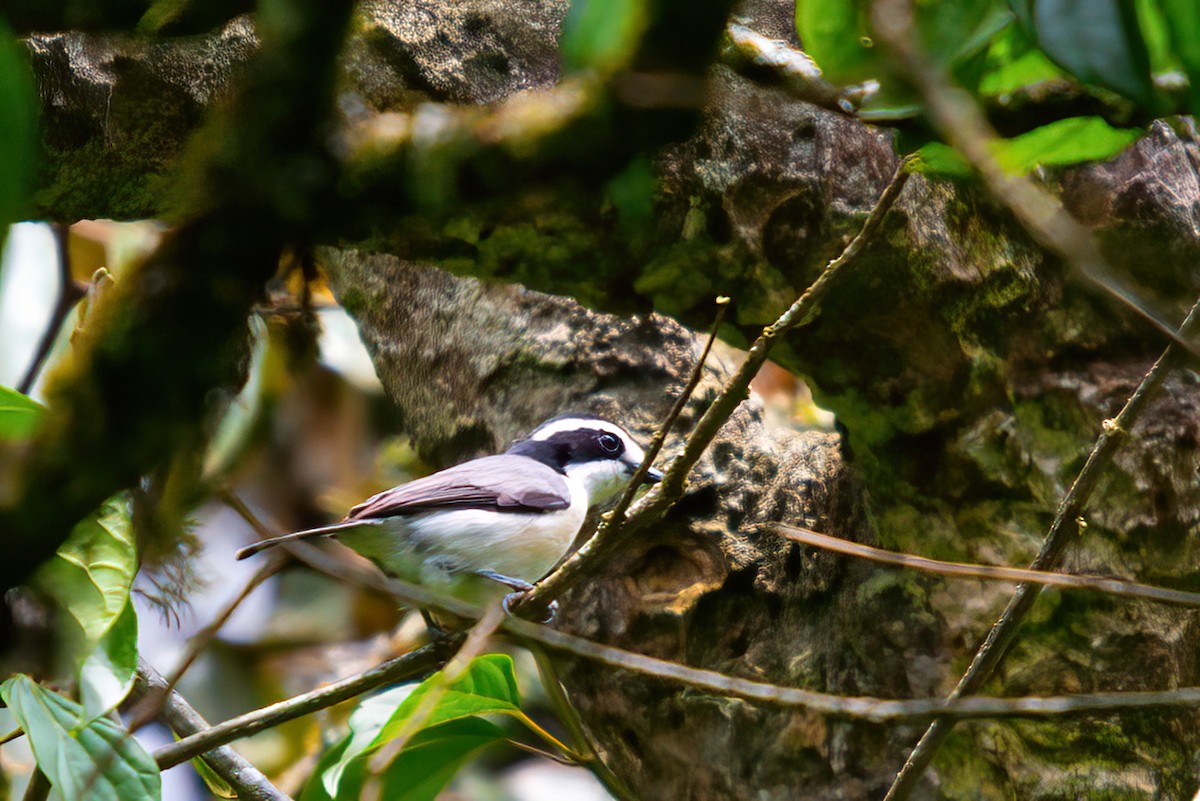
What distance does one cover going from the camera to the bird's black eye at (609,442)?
246cm

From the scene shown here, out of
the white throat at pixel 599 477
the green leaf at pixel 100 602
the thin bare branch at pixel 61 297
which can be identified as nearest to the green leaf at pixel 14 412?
the green leaf at pixel 100 602

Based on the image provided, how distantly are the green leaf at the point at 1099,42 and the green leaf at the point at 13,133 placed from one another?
623 mm

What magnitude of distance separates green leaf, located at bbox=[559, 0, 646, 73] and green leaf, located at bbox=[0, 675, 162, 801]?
1093mm

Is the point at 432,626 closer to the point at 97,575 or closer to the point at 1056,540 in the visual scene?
the point at 97,575

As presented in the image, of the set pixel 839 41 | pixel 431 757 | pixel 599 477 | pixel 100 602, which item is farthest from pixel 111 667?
pixel 599 477

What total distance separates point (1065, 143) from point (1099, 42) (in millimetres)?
166

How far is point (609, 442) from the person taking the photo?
8.20 ft

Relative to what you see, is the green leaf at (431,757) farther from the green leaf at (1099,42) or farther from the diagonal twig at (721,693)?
the green leaf at (1099,42)

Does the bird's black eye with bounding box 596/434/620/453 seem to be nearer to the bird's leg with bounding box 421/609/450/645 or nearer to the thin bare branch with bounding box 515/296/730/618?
the bird's leg with bounding box 421/609/450/645

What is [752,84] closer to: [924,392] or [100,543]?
[924,392]

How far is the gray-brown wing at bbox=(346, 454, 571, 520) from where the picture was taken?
2305 mm

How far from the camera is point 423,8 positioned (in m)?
2.12

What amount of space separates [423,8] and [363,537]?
1.13 meters

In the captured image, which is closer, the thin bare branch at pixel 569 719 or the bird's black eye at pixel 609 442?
the thin bare branch at pixel 569 719
